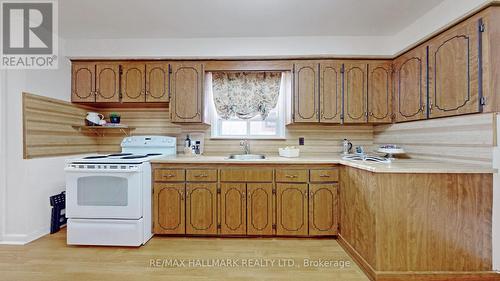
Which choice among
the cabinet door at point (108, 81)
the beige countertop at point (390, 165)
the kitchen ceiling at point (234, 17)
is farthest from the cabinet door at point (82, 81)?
the beige countertop at point (390, 165)

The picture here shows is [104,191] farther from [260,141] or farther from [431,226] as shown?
[431,226]

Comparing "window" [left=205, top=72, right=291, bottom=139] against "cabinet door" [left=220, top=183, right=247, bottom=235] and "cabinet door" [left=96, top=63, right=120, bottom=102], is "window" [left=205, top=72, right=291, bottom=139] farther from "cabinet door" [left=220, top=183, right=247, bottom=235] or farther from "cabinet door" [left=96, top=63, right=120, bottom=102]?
"cabinet door" [left=96, top=63, right=120, bottom=102]

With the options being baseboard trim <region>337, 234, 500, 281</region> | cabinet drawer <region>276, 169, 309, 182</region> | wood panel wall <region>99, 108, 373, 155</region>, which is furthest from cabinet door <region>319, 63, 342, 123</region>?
baseboard trim <region>337, 234, 500, 281</region>

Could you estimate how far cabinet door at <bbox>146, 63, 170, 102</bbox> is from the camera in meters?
3.21

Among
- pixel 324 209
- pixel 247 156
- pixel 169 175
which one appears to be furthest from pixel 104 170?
pixel 324 209

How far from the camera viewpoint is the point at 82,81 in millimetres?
3244

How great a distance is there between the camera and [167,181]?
2.87 m

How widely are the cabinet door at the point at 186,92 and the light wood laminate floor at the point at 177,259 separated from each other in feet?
4.81

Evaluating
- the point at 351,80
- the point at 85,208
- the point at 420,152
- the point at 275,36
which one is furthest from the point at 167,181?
the point at 420,152

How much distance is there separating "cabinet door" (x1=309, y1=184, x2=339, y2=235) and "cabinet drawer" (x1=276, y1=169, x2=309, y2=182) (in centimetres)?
13

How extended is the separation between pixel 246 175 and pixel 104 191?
1488 millimetres

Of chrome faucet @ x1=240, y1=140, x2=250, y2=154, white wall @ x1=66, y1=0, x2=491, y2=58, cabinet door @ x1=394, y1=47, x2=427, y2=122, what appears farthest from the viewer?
chrome faucet @ x1=240, y1=140, x2=250, y2=154

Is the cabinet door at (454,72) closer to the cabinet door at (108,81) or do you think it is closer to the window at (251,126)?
the window at (251,126)

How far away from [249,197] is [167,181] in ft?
3.09
